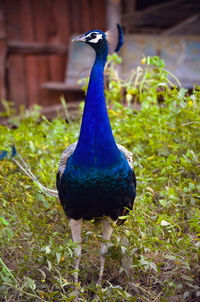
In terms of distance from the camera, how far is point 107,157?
2.10 metres

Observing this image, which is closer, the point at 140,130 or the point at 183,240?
the point at 183,240

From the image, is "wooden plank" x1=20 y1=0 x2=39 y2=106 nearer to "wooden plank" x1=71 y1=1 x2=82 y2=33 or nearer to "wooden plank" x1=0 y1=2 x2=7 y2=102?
"wooden plank" x1=0 y1=2 x2=7 y2=102

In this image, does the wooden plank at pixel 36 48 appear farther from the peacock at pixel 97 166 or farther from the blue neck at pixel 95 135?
the blue neck at pixel 95 135

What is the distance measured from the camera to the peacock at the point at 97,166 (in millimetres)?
2094

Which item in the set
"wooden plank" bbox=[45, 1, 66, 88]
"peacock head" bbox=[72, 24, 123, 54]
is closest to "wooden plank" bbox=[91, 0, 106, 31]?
"wooden plank" bbox=[45, 1, 66, 88]

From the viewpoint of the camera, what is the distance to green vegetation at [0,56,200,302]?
2.05 m

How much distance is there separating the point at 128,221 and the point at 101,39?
1078mm

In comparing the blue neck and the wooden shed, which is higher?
the wooden shed

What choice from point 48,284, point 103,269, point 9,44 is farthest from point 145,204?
point 9,44

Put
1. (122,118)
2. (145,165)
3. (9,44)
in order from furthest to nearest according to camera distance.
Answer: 1. (9,44)
2. (122,118)
3. (145,165)

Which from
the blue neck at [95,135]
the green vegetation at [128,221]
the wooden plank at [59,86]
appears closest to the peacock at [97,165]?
the blue neck at [95,135]

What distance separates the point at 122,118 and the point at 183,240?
152 centimetres

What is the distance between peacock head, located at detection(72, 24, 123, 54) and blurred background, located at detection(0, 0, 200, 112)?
3.24m

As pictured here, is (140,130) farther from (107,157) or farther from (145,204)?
(107,157)
